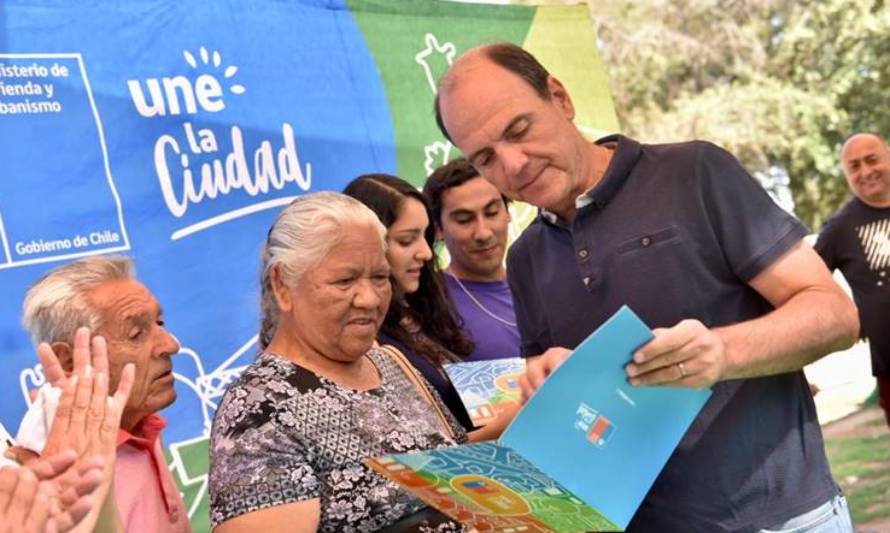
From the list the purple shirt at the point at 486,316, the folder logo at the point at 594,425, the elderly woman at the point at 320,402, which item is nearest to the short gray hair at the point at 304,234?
the elderly woman at the point at 320,402

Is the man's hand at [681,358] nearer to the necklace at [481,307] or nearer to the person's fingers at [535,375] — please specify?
the person's fingers at [535,375]

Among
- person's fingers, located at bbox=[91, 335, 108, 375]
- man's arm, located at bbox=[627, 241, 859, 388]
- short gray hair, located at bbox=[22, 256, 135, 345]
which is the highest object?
short gray hair, located at bbox=[22, 256, 135, 345]

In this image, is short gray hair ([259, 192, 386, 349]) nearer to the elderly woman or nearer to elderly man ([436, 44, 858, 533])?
the elderly woman

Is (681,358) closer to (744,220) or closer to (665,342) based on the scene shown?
(665,342)

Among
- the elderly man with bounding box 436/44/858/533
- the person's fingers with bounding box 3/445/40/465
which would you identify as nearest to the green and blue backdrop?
the person's fingers with bounding box 3/445/40/465

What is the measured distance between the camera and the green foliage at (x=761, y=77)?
16.1m

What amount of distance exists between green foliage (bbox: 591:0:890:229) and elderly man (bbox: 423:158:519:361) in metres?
12.8

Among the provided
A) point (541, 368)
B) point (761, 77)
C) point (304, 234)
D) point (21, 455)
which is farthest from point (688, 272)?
point (761, 77)

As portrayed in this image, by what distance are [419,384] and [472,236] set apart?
1.27 m

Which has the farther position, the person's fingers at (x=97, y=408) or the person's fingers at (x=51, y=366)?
the person's fingers at (x=51, y=366)

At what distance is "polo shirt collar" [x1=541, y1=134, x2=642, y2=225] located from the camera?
2.10 metres

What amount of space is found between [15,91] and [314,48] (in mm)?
1294

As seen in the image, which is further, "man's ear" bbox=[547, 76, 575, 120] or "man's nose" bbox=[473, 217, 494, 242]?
"man's nose" bbox=[473, 217, 494, 242]

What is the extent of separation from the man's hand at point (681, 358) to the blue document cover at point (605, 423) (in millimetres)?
18
